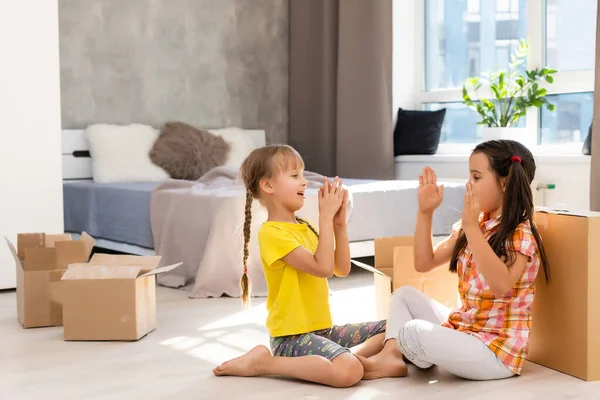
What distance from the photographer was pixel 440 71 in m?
5.86

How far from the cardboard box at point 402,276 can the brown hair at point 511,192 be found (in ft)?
1.40

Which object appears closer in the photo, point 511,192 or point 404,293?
point 511,192

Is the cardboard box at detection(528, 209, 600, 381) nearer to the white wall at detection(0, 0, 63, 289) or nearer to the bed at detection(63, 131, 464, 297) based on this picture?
the bed at detection(63, 131, 464, 297)

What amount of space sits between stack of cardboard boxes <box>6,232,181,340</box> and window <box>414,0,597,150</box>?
9.83ft

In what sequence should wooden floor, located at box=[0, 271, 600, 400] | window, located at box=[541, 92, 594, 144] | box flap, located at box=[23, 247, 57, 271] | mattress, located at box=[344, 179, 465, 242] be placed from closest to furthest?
1. wooden floor, located at box=[0, 271, 600, 400]
2. box flap, located at box=[23, 247, 57, 271]
3. mattress, located at box=[344, 179, 465, 242]
4. window, located at box=[541, 92, 594, 144]

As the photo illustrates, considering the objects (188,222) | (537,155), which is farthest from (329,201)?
(537,155)

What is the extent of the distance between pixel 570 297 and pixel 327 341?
2.11 ft

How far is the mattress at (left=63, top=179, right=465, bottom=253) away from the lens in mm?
4105

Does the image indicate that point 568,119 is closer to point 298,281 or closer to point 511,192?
point 511,192

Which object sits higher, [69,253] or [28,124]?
[28,124]

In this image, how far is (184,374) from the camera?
2293 millimetres

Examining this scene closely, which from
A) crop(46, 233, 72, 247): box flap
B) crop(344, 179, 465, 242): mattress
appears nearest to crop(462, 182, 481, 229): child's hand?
crop(46, 233, 72, 247): box flap

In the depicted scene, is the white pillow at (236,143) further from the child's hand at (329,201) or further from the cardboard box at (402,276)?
the child's hand at (329,201)

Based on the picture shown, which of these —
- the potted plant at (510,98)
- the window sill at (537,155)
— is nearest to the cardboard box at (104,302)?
the window sill at (537,155)
